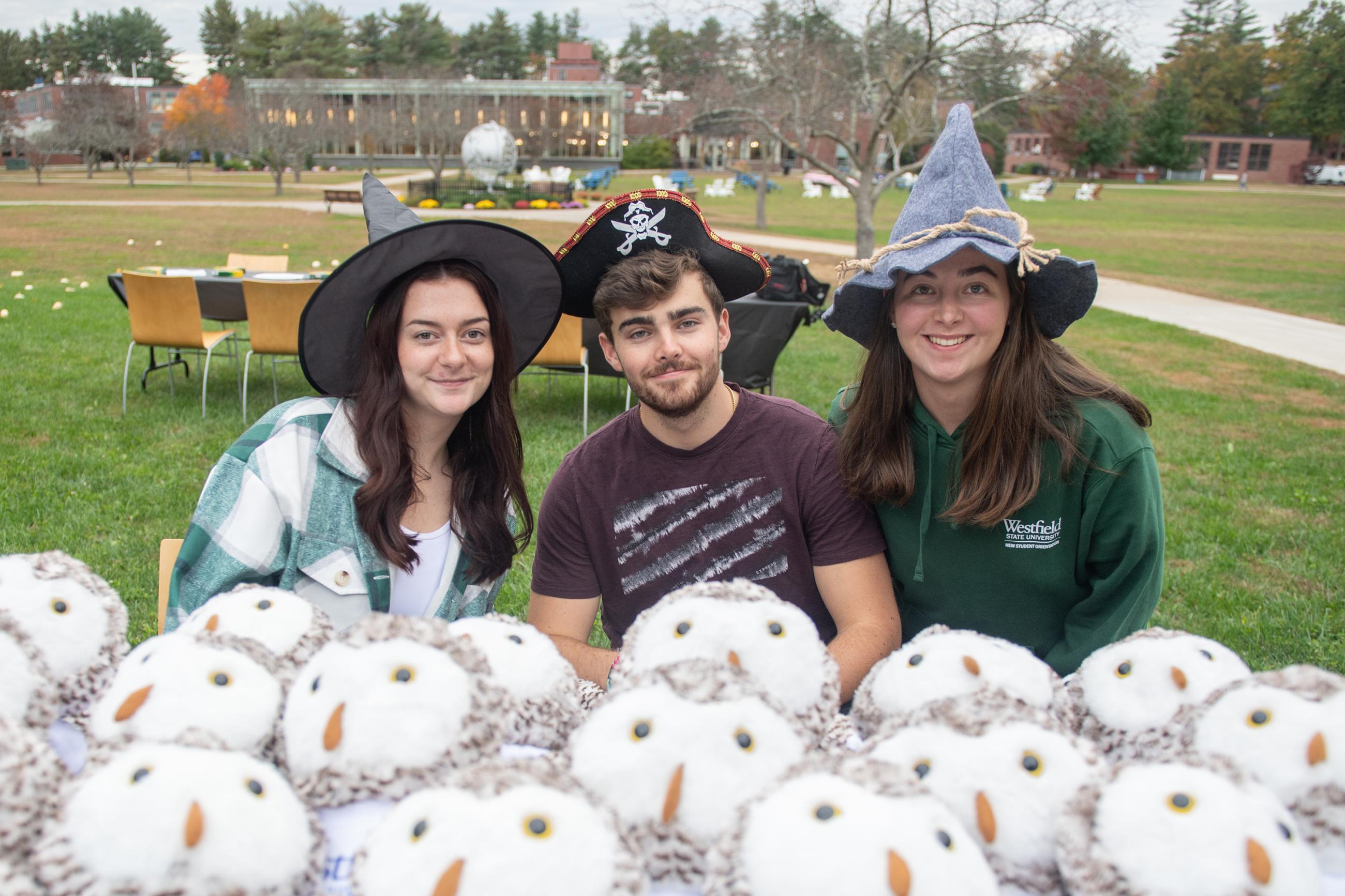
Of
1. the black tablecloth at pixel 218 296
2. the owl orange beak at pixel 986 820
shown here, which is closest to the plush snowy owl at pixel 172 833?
the owl orange beak at pixel 986 820

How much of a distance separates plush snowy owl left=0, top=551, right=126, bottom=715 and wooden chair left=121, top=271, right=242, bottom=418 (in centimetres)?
677

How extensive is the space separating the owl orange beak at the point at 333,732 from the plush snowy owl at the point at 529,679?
0.25 m

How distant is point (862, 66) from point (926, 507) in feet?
48.6

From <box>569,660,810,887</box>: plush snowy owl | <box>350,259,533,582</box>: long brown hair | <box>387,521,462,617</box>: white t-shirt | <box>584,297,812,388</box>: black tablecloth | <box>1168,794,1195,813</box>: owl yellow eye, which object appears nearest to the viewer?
<box>1168,794,1195,813</box>: owl yellow eye

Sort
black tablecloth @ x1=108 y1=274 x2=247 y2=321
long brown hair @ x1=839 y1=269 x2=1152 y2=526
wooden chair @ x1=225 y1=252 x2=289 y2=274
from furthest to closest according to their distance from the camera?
wooden chair @ x1=225 y1=252 x2=289 y2=274 < black tablecloth @ x1=108 y1=274 x2=247 y2=321 < long brown hair @ x1=839 y1=269 x2=1152 y2=526

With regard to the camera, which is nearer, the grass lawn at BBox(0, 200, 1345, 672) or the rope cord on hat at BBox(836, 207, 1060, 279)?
the rope cord on hat at BBox(836, 207, 1060, 279)

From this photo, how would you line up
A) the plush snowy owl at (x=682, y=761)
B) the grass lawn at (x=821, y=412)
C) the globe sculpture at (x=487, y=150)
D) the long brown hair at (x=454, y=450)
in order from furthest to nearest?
the globe sculpture at (x=487, y=150), the grass lawn at (x=821, y=412), the long brown hair at (x=454, y=450), the plush snowy owl at (x=682, y=761)

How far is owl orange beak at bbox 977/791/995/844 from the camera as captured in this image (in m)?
1.33

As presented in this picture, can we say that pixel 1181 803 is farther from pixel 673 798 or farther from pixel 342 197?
pixel 342 197

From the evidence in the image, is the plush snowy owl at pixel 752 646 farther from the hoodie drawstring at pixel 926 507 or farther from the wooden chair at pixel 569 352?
the wooden chair at pixel 569 352

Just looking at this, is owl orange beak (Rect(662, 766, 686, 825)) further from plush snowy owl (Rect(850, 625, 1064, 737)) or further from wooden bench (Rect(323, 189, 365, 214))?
wooden bench (Rect(323, 189, 365, 214))

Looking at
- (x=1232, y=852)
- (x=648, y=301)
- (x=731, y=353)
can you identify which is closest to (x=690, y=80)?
(x=731, y=353)

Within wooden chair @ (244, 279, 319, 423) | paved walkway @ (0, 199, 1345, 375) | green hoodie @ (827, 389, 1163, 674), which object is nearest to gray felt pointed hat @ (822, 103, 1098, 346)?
green hoodie @ (827, 389, 1163, 674)

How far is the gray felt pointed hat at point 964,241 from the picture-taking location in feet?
7.27
